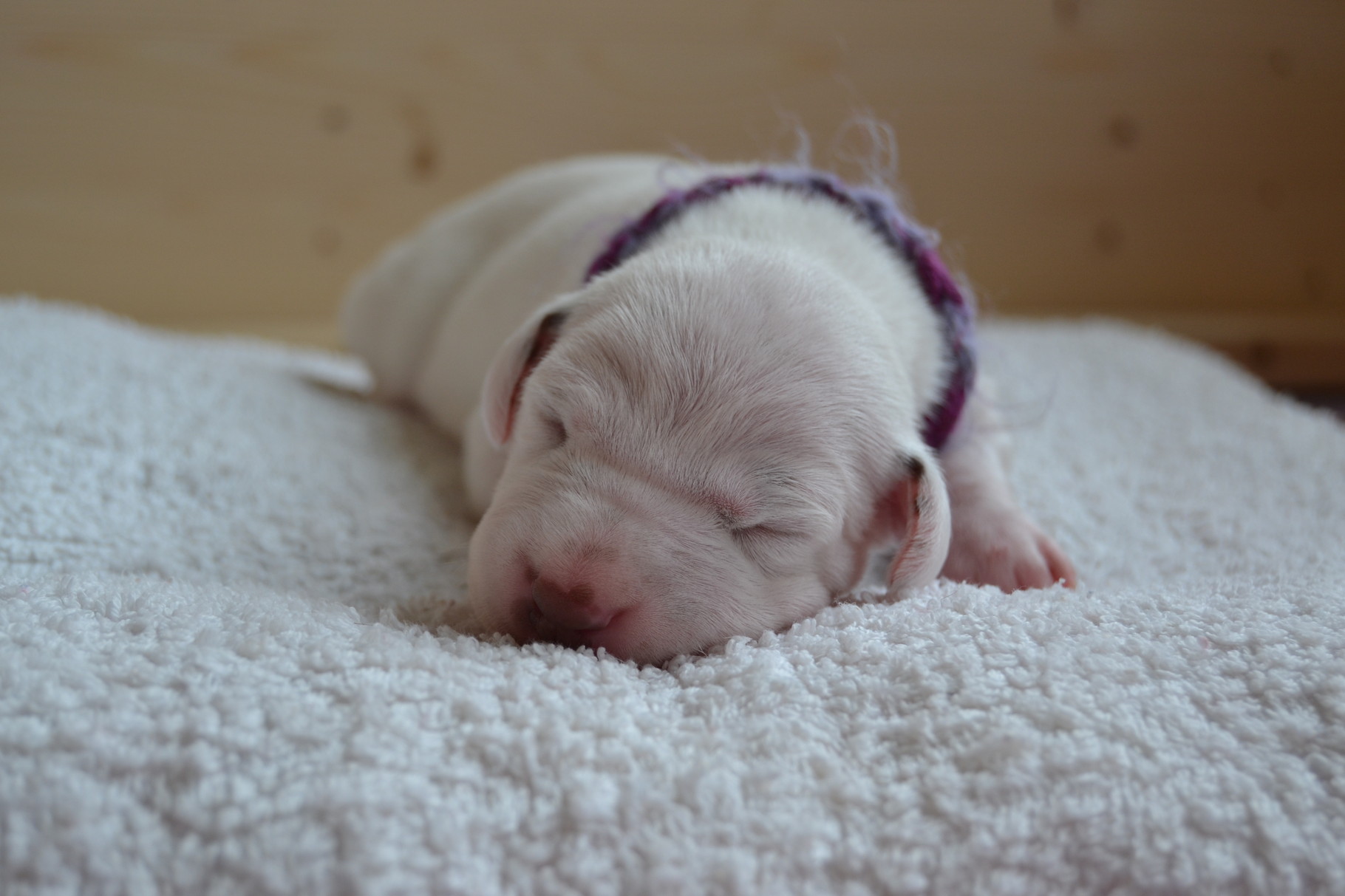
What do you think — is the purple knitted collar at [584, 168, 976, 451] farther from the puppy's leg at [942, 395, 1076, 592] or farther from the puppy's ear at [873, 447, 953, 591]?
the puppy's ear at [873, 447, 953, 591]

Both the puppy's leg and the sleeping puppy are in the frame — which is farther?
the puppy's leg

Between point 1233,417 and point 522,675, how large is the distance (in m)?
1.86

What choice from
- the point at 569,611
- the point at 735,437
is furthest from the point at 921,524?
the point at 569,611

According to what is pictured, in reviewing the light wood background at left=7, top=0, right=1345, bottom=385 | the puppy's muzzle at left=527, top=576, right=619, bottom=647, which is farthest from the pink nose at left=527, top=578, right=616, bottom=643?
the light wood background at left=7, top=0, right=1345, bottom=385

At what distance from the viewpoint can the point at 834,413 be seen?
1137mm

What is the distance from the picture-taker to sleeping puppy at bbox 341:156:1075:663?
41.2 inches

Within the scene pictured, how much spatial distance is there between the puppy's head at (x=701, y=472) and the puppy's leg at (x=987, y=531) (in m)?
0.17

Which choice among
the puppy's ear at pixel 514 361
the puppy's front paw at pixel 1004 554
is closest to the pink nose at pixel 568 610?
the puppy's ear at pixel 514 361

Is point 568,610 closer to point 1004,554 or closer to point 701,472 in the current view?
point 701,472

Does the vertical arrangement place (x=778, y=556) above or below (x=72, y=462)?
above

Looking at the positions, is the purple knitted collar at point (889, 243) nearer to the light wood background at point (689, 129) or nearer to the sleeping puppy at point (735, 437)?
the sleeping puppy at point (735, 437)

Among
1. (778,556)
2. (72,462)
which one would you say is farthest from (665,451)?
(72,462)

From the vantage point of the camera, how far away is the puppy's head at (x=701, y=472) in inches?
40.6

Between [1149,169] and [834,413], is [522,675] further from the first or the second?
[1149,169]
